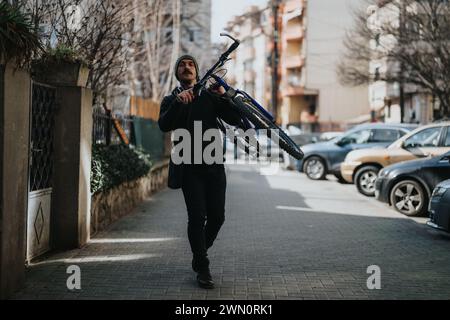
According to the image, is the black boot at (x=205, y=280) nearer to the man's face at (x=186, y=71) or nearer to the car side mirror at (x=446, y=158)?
the man's face at (x=186, y=71)

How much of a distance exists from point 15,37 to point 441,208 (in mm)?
6299

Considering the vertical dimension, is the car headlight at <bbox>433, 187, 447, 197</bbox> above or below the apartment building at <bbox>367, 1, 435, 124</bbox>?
below

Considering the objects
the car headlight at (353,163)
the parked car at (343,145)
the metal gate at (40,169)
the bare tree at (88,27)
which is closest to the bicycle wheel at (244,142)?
the metal gate at (40,169)

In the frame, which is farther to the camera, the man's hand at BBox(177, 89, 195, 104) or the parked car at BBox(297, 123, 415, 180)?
the parked car at BBox(297, 123, 415, 180)

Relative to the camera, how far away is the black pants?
571cm

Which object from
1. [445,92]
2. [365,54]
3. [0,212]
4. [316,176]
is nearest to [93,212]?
[0,212]

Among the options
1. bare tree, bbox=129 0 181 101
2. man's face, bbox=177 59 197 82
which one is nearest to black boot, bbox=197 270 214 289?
man's face, bbox=177 59 197 82

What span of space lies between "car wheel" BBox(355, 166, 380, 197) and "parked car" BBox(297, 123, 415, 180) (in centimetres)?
218

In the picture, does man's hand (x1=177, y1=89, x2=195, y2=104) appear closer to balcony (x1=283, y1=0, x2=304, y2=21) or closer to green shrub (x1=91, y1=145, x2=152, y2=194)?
green shrub (x1=91, y1=145, x2=152, y2=194)

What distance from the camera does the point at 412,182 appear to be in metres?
11.5

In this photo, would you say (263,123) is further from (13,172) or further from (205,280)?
(13,172)

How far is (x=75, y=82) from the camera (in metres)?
7.45

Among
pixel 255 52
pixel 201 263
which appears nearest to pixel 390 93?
pixel 255 52
